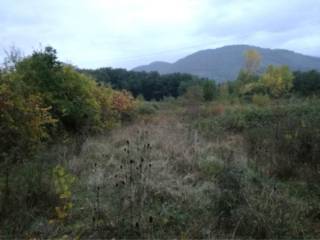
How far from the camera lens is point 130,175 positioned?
4.85m

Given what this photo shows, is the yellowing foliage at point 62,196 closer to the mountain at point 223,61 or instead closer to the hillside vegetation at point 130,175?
the hillside vegetation at point 130,175

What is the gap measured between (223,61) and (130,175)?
147836mm

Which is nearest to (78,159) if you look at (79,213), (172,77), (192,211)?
(79,213)

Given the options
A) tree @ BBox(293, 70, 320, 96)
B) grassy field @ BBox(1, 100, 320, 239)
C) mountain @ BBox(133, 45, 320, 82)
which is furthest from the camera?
mountain @ BBox(133, 45, 320, 82)

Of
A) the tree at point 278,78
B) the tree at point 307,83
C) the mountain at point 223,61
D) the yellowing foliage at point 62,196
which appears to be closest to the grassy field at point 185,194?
the yellowing foliage at point 62,196

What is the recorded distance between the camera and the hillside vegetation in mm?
4129

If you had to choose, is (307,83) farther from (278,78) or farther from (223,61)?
(223,61)

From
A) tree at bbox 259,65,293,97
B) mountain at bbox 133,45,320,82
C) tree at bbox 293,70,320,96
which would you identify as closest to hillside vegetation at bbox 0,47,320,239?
tree at bbox 293,70,320,96

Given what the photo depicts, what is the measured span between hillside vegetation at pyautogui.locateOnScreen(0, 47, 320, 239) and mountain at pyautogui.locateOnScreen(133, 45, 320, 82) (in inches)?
4690

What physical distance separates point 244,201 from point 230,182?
1.02 ft

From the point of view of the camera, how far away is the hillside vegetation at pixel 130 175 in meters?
4.13

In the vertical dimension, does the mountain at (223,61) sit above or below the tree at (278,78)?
above

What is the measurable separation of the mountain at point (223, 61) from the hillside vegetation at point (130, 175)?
119 metres

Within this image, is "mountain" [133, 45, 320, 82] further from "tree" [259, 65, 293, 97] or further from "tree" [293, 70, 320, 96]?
"tree" [293, 70, 320, 96]
